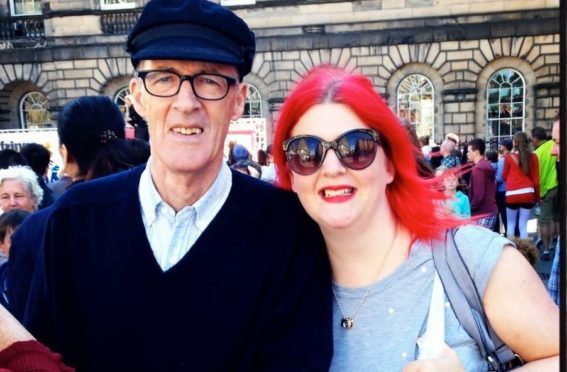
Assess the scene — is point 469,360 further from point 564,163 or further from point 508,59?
point 508,59

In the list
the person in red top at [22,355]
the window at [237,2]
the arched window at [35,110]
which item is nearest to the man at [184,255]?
the person in red top at [22,355]

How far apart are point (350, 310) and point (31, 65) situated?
20.8m

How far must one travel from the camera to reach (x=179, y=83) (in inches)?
62.7

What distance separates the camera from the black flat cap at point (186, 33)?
1542 mm

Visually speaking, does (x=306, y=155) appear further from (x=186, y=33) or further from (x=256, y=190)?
(x=186, y=33)

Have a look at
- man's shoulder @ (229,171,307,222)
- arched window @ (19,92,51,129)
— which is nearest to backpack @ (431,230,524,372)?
man's shoulder @ (229,171,307,222)

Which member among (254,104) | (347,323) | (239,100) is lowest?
(347,323)

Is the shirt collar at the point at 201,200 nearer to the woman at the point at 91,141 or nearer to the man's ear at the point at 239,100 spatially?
the man's ear at the point at 239,100

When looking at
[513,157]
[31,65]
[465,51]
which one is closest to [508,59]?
[465,51]

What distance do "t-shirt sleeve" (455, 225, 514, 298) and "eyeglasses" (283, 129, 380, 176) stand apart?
0.35 meters

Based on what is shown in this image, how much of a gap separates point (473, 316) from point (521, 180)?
698 centimetres

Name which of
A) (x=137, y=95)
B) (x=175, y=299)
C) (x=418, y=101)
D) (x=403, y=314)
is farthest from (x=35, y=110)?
(x=403, y=314)

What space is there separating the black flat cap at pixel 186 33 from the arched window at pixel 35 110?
2065cm

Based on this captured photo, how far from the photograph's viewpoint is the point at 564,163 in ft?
1.98
